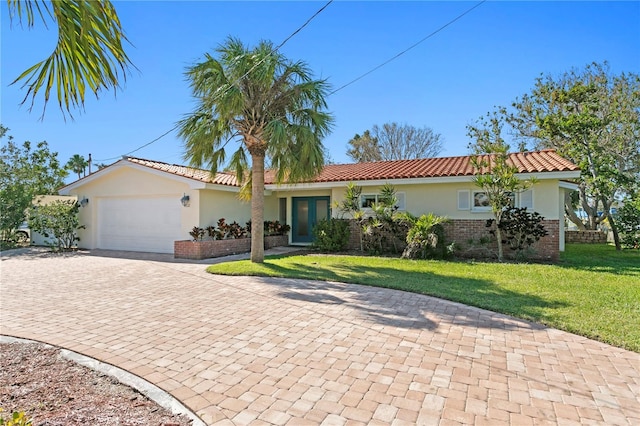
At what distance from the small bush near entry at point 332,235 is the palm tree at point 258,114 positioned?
449 centimetres

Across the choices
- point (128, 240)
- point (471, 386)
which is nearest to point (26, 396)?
point (471, 386)

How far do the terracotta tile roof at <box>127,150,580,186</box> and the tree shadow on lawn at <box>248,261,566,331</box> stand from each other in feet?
16.4

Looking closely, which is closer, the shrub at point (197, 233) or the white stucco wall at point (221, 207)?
the shrub at point (197, 233)

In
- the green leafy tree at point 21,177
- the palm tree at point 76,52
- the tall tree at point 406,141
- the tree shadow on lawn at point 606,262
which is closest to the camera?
the palm tree at point 76,52

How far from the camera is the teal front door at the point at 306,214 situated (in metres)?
19.7

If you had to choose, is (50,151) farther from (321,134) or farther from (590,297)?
(590,297)

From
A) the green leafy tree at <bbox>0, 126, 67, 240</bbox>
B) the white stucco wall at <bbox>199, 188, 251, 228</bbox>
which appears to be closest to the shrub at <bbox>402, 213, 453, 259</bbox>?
the white stucco wall at <bbox>199, 188, 251, 228</bbox>

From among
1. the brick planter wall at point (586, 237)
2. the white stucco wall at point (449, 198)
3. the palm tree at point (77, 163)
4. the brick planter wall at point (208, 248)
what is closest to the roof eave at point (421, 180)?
the white stucco wall at point (449, 198)

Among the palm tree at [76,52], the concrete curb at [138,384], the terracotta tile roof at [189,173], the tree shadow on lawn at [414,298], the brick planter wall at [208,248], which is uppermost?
the terracotta tile roof at [189,173]

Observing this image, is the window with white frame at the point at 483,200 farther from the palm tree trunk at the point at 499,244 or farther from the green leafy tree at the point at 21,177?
the green leafy tree at the point at 21,177

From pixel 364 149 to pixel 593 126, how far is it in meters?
25.5

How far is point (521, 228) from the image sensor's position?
13.6 meters

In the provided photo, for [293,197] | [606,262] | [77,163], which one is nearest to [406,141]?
[293,197]

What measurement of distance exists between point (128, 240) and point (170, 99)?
25.3ft
